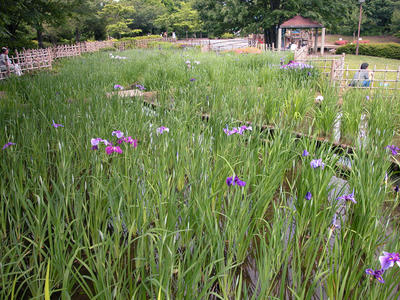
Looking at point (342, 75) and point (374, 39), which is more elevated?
point (374, 39)

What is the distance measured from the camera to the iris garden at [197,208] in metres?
1.25

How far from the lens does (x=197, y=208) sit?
5.41 feet

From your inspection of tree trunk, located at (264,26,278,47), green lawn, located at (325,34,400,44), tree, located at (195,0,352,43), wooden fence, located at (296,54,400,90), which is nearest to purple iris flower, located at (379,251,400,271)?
wooden fence, located at (296,54,400,90)

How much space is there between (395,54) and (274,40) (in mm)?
8057

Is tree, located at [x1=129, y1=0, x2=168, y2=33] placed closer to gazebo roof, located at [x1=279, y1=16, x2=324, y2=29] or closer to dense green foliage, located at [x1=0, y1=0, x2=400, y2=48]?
dense green foliage, located at [x1=0, y1=0, x2=400, y2=48]

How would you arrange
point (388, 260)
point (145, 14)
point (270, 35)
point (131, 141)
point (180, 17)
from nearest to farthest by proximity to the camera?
point (388, 260) → point (131, 141) → point (270, 35) → point (180, 17) → point (145, 14)

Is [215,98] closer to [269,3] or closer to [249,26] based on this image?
[249,26]

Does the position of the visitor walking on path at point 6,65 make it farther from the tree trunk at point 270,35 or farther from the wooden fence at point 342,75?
the tree trunk at point 270,35

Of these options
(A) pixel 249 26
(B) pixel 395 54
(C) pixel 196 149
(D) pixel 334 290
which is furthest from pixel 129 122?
(B) pixel 395 54

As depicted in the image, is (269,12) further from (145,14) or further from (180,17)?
(145,14)

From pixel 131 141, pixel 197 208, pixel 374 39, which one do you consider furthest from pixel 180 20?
pixel 197 208

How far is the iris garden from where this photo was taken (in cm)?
125

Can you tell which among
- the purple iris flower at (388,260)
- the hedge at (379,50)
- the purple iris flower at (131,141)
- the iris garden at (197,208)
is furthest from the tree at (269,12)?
the purple iris flower at (388,260)

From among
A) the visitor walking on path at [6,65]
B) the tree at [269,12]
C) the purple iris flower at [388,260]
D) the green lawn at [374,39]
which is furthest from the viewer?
the green lawn at [374,39]
